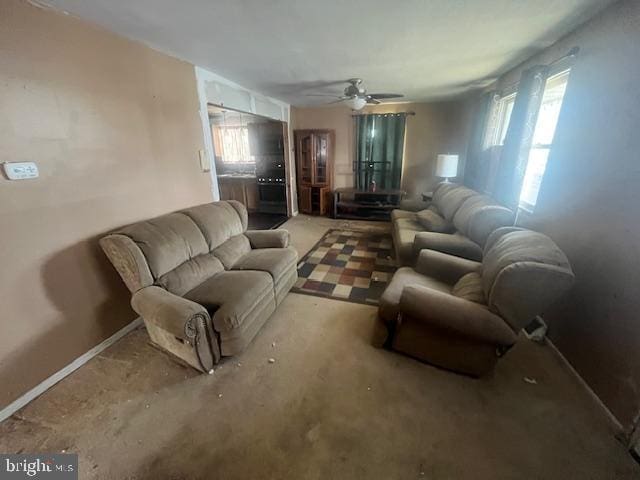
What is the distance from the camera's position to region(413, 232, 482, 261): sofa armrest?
7.89 feet

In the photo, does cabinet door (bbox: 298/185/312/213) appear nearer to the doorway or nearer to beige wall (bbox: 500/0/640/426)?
the doorway

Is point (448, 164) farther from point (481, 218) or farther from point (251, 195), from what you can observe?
point (251, 195)

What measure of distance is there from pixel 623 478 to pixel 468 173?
A: 4.04m

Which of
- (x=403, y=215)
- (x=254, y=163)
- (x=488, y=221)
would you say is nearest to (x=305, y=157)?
(x=254, y=163)

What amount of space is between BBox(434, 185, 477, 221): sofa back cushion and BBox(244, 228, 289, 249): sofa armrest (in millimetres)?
2099

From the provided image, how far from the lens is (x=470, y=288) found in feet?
5.83

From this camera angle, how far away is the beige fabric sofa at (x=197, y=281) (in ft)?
5.32

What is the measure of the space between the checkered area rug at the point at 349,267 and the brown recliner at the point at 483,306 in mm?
761

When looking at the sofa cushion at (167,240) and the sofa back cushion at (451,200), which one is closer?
the sofa cushion at (167,240)

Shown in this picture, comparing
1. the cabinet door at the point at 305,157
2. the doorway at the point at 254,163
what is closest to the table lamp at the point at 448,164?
the cabinet door at the point at 305,157

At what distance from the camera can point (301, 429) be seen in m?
1.36

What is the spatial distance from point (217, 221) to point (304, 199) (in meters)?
3.35

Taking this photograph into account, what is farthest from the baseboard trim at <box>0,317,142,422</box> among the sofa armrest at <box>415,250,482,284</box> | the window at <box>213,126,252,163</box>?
the window at <box>213,126,252,163</box>

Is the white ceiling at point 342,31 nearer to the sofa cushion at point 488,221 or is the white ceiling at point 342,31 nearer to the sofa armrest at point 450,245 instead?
the sofa cushion at point 488,221
